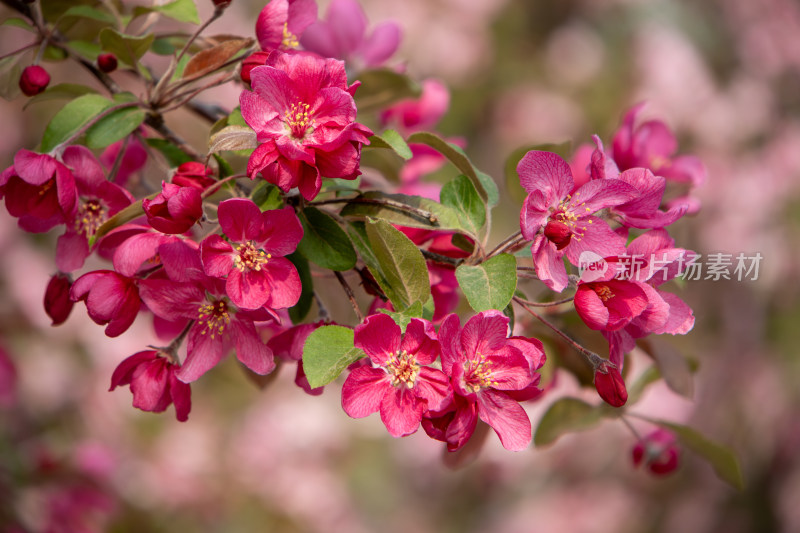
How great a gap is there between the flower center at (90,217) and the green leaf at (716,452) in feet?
2.27

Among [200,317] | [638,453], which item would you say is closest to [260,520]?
[638,453]

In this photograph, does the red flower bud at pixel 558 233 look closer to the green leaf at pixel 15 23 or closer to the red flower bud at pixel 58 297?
the red flower bud at pixel 58 297

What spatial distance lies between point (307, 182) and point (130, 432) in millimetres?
2343

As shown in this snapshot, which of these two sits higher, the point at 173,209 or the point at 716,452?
the point at 173,209

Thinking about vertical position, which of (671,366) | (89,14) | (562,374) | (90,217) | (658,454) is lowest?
(562,374)

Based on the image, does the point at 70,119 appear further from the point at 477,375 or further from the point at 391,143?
the point at 477,375

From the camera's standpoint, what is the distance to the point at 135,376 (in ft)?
1.92

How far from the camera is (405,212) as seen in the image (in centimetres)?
58

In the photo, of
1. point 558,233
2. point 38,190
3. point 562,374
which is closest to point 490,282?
point 558,233

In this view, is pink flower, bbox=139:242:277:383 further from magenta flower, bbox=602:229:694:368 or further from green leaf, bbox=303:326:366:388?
magenta flower, bbox=602:229:694:368

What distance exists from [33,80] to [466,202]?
454 mm

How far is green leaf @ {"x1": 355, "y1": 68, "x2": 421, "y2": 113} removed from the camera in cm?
86

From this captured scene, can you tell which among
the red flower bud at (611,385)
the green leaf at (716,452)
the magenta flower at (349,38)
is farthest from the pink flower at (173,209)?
the green leaf at (716,452)

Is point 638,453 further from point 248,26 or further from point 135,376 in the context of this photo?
point 248,26
